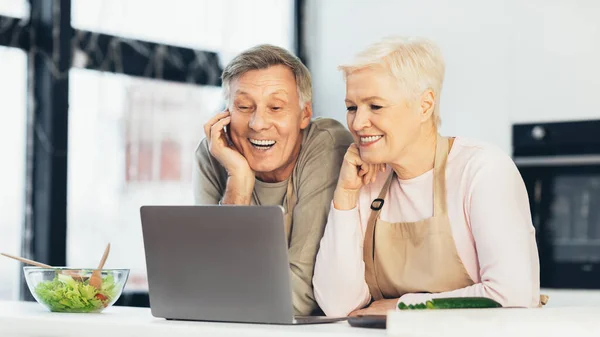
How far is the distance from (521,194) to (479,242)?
0.14 m

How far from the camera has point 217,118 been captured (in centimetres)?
233

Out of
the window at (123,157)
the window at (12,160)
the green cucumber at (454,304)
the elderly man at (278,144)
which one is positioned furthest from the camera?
the window at (123,157)

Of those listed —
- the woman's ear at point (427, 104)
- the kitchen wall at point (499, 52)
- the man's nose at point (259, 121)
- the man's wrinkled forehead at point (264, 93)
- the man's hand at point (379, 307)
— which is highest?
the kitchen wall at point (499, 52)

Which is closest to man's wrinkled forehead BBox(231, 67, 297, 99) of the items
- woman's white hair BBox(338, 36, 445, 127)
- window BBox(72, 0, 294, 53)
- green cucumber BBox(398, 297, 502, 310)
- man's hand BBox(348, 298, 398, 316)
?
woman's white hair BBox(338, 36, 445, 127)

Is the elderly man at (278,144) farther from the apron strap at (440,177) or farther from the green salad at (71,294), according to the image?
the green salad at (71,294)

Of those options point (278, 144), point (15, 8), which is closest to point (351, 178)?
point (278, 144)

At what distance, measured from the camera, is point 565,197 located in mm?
3578

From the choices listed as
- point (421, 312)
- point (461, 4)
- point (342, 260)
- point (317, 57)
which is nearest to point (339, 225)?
point (342, 260)

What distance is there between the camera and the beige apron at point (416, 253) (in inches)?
Answer: 77.4

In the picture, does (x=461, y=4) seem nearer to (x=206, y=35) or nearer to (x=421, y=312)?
(x=206, y=35)

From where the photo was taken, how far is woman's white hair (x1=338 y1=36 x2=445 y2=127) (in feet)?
6.49

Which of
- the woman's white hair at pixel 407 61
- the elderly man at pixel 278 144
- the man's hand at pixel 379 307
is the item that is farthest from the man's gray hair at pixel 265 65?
the man's hand at pixel 379 307

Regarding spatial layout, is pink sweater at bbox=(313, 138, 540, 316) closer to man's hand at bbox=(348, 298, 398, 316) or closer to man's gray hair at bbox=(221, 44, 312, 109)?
man's hand at bbox=(348, 298, 398, 316)

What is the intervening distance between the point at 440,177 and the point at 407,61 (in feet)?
0.88
